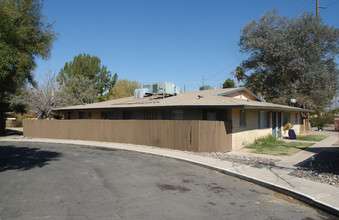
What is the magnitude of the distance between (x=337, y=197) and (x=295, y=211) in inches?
58.1

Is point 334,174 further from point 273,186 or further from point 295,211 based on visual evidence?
point 295,211

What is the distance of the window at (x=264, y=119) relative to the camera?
1817cm

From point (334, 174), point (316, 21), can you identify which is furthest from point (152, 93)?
point (316, 21)

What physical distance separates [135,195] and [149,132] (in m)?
9.82

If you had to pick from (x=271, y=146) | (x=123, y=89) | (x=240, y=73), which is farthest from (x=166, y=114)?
(x=123, y=89)

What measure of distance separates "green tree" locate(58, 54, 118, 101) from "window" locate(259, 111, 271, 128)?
29.0m

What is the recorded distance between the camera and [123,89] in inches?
1757

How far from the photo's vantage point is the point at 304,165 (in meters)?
10.1

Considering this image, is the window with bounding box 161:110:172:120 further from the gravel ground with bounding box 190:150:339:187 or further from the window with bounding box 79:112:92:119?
the window with bounding box 79:112:92:119

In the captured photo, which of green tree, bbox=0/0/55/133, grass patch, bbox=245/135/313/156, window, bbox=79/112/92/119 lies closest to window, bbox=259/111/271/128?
grass patch, bbox=245/135/313/156

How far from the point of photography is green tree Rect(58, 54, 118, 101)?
134 feet

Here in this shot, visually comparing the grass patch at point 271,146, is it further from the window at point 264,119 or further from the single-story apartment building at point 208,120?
the window at point 264,119

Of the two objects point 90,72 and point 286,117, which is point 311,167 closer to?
point 286,117

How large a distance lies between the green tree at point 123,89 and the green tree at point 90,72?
5.90 ft
